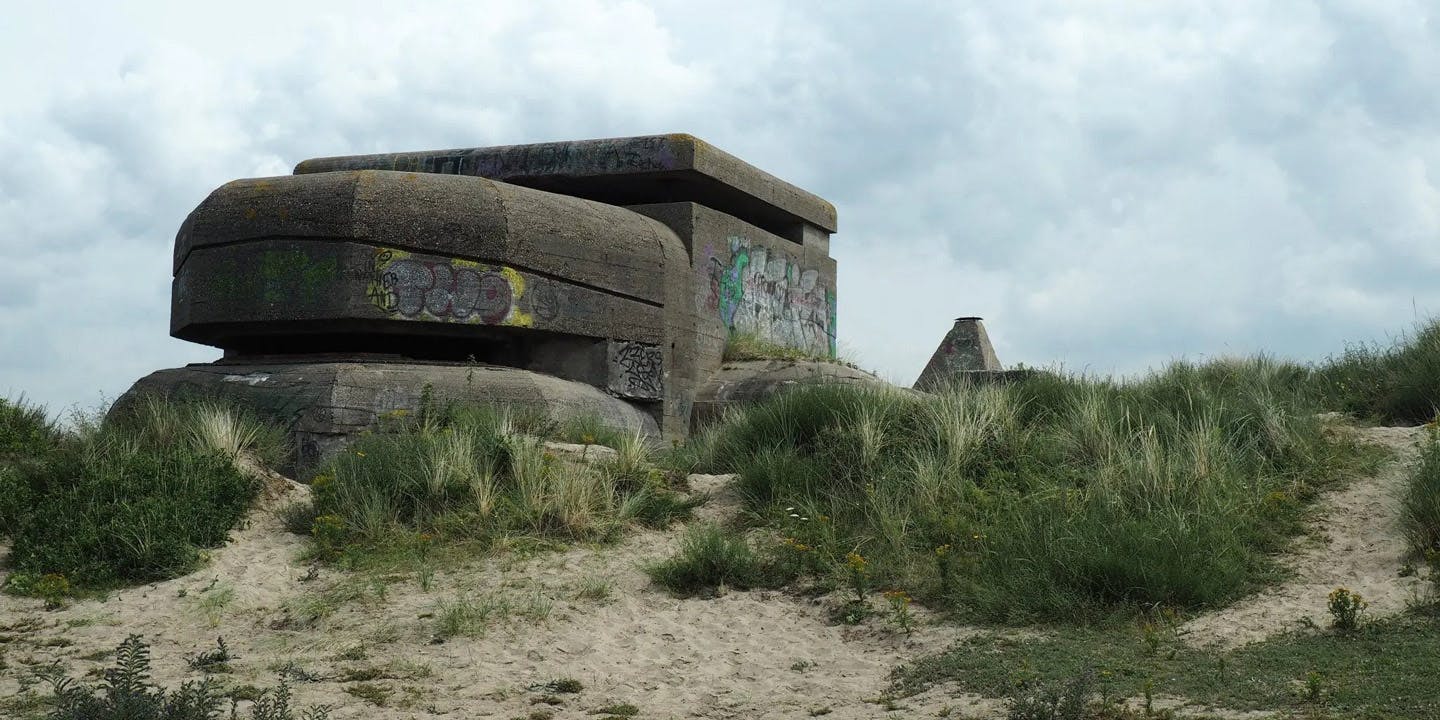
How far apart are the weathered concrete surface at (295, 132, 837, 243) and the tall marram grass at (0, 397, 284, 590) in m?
4.41

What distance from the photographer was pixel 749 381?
12.5 metres

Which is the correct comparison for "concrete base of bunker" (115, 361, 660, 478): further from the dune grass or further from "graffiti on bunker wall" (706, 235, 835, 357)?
"graffiti on bunker wall" (706, 235, 835, 357)

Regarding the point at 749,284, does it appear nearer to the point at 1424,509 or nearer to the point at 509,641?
the point at 509,641

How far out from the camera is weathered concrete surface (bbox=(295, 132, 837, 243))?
12.7m

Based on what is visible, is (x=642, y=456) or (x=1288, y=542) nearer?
(x=1288, y=542)

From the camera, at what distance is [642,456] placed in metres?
9.22

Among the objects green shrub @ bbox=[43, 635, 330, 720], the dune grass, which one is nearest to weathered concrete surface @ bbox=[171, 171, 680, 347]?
the dune grass

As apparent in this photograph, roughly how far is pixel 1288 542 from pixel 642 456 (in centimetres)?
406

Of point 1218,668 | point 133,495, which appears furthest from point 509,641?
point 1218,668

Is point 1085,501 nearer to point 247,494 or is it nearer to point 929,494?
point 929,494

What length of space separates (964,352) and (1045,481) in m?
6.70

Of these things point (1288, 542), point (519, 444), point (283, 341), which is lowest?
point (1288, 542)

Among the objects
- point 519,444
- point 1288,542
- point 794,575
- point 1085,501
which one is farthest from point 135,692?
point 1288,542

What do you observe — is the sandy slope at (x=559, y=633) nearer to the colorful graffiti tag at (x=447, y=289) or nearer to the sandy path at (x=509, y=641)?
the sandy path at (x=509, y=641)
